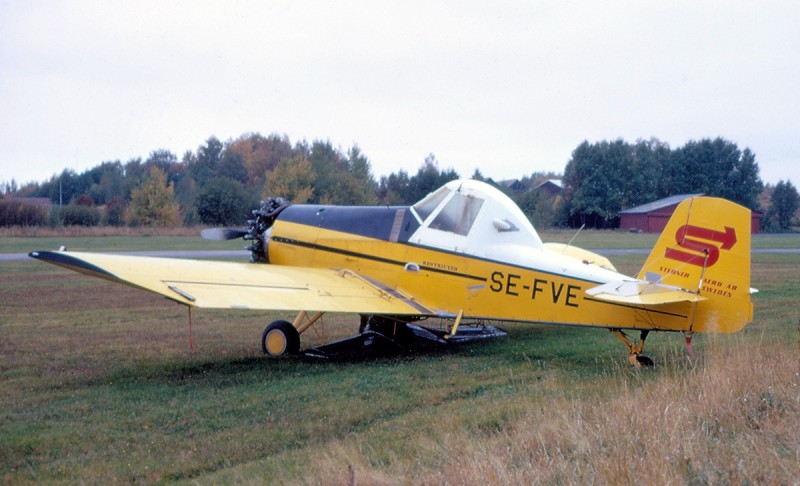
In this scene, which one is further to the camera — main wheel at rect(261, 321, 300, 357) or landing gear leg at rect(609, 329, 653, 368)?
main wheel at rect(261, 321, 300, 357)

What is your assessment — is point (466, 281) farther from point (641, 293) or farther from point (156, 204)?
point (156, 204)

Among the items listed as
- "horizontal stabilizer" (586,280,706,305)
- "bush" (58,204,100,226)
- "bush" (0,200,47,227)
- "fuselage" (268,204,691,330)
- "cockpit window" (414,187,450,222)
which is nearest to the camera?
"horizontal stabilizer" (586,280,706,305)

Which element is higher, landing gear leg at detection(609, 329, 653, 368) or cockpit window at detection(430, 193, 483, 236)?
cockpit window at detection(430, 193, 483, 236)

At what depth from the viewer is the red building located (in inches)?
1709

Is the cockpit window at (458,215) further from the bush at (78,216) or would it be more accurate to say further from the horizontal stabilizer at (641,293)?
the bush at (78,216)

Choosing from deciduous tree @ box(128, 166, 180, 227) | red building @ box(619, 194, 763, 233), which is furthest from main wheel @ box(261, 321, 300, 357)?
deciduous tree @ box(128, 166, 180, 227)

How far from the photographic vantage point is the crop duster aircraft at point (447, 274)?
25.0 ft

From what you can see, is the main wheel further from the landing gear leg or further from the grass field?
the landing gear leg

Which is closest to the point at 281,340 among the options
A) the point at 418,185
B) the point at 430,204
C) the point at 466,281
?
the point at 466,281

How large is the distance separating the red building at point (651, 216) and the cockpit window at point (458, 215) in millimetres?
33919

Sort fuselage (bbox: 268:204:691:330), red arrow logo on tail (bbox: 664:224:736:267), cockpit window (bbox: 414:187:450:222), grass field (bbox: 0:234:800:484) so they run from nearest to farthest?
grass field (bbox: 0:234:800:484) < red arrow logo on tail (bbox: 664:224:736:267) < fuselage (bbox: 268:204:691:330) < cockpit window (bbox: 414:187:450:222)

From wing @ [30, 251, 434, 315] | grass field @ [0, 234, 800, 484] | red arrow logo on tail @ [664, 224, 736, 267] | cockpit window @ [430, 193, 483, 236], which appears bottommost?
grass field @ [0, 234, 800, 484]

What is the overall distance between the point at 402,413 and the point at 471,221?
3.59 m

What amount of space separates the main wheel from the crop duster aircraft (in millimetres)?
14
